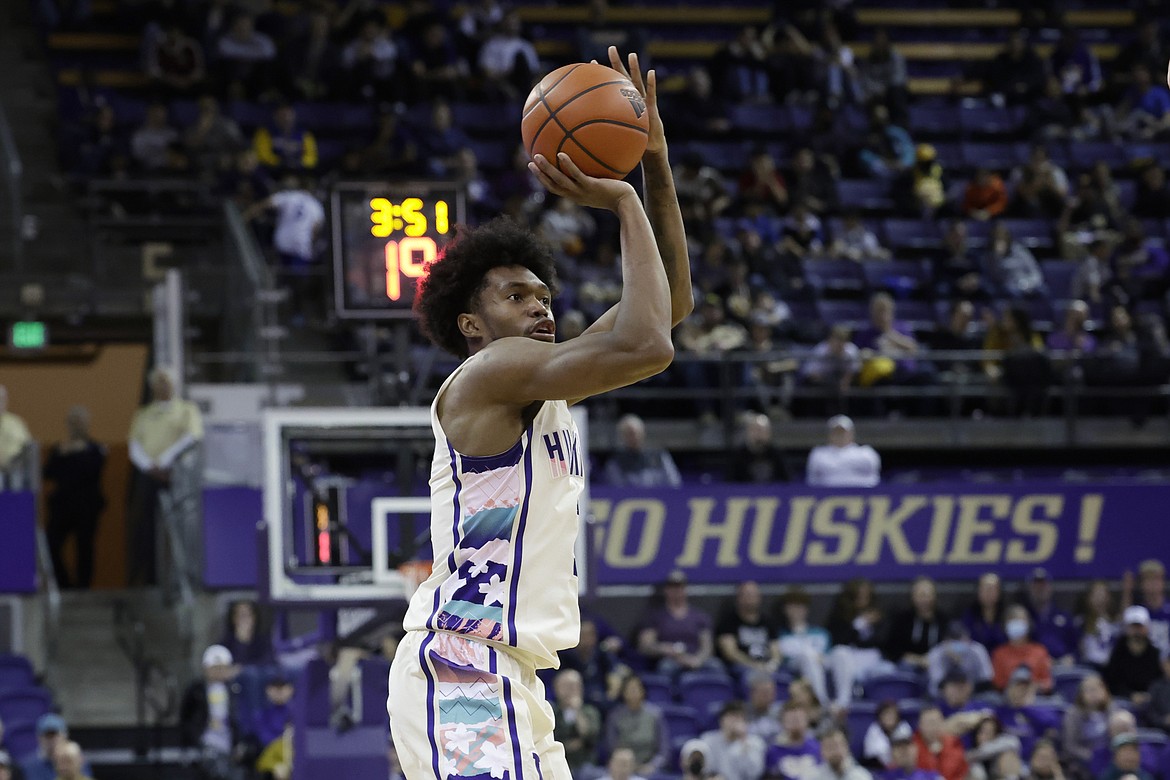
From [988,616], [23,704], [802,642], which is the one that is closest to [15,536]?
[23,704]

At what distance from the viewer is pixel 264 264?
591 inches

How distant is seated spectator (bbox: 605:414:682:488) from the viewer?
14.1 metres

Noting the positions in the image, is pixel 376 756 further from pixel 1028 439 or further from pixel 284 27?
pixel 284 27

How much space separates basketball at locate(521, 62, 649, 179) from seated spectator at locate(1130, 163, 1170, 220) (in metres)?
15.3

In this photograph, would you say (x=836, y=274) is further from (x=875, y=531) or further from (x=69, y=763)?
(x=69, y=763)

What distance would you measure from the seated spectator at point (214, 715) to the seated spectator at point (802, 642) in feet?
12.8

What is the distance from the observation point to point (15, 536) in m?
12.9

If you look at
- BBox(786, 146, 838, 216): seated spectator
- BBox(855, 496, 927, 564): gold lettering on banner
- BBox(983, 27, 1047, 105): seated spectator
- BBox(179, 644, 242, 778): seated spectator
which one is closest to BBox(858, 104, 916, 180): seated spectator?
BBox(786, 146, 838, 216): seated spectator

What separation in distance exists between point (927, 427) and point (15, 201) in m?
8.06

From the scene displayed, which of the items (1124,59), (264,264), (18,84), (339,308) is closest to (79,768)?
(339,308)

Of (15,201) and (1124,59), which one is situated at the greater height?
(1124,59)

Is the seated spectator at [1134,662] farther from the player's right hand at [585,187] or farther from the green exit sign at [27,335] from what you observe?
the player's right hand at [585,187]

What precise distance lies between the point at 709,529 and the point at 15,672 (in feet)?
16.5

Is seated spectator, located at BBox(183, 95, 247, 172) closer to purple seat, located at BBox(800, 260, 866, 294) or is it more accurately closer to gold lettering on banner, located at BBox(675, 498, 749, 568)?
purple seat, located at BBox(800, 260, 866, 294)
